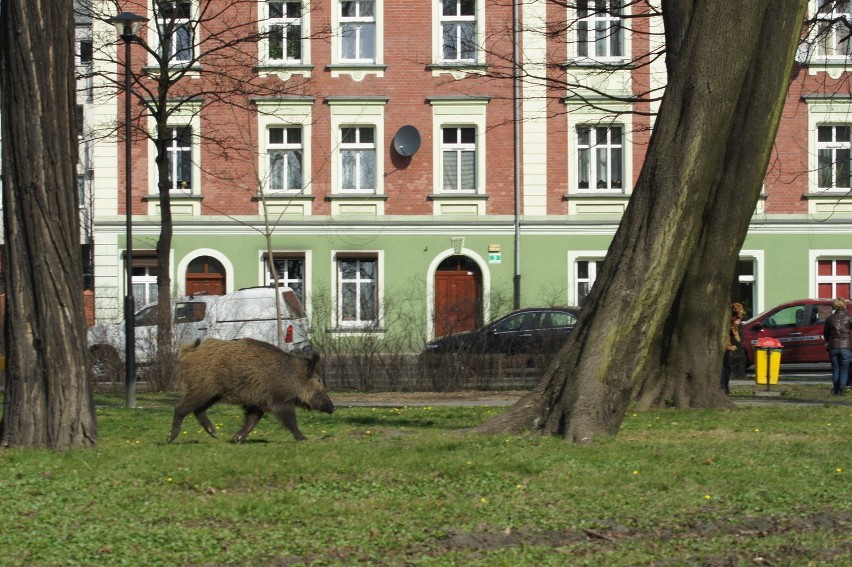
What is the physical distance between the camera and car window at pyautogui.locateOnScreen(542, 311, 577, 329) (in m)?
25.6

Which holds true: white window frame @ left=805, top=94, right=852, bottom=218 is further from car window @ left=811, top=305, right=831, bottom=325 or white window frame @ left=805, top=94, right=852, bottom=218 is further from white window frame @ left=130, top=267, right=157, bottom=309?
white window frame @ left=130, top=267, right=157, bottom=309

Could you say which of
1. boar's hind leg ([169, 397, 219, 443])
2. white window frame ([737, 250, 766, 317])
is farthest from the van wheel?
white window frame ([737, 250, 766, 317])

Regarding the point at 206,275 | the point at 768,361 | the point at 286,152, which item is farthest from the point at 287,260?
the point at 768,361

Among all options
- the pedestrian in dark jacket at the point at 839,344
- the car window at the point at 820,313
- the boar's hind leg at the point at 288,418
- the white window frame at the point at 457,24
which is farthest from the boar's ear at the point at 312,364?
the white window frame at the point at 457,24

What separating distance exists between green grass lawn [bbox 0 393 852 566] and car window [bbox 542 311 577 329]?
12.5 m

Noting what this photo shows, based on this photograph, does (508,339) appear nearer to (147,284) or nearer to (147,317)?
(147,317)

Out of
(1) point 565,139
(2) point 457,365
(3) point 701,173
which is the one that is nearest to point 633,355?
(3) point 701,173

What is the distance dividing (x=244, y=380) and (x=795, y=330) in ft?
67.9

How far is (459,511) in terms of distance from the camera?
8664mm

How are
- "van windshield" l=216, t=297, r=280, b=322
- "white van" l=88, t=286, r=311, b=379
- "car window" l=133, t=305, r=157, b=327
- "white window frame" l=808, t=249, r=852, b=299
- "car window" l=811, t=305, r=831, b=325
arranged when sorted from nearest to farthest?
"white van" l=88, t=286, r=311, b=379 → "car window" l=133, t=305, r=157, b=327 → "van windshield" l=216, t=297, r=280, b=322 → "car window" l=811, t=305, r=831, b=325 → "white window frame" l=808, t=249, r=852, b=299

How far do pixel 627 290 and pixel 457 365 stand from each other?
1121 centimetres

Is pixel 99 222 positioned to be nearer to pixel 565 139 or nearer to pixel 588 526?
pixel 565 139

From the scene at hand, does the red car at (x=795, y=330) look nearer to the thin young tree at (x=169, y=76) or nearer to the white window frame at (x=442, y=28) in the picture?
the white window frame at (x=442, y=28)

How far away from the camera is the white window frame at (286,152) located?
3801 centimetres
